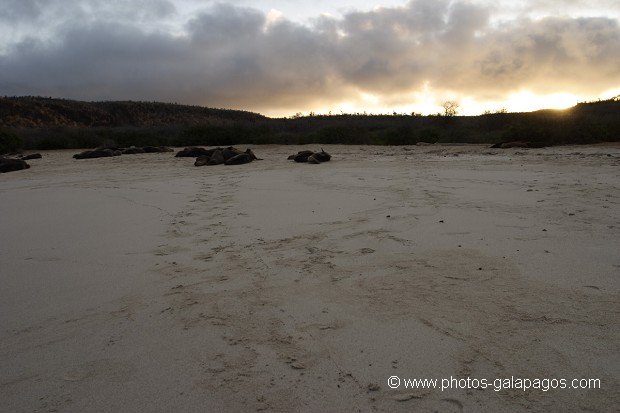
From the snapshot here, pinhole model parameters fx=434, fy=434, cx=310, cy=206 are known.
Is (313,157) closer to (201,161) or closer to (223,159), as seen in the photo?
(223,159)

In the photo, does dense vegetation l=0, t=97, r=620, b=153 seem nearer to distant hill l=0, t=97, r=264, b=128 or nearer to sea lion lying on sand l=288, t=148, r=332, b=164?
distant hill l=0, t=97, r=264, b=128

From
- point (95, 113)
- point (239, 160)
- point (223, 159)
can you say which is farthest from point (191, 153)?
point (95, 113)

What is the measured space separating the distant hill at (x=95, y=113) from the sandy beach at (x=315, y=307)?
4028cm

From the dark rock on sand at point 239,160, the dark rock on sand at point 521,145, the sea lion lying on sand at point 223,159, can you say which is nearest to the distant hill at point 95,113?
the sea lion lying on sand at point 223,159

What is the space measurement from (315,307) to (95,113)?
5358 cm

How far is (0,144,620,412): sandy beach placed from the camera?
1740mm

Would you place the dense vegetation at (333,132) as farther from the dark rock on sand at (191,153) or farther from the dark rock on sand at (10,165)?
the dark rock on sand at (10,165)

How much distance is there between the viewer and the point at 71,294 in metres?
2.73

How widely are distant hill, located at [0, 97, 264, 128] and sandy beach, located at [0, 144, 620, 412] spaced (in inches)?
1586

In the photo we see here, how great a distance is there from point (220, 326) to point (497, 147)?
1388 cm

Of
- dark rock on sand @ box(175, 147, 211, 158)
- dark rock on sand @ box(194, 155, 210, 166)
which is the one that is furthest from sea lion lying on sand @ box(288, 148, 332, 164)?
dark rock on sand @ box(175, 147, 211, 158)

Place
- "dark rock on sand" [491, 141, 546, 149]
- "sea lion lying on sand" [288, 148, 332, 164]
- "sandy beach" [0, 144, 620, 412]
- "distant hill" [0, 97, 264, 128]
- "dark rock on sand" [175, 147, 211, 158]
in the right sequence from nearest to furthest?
"sandy beach" [0, 144, 620, 412] → "sea lion lying on sand" [288, 148, 332, 164] → "dark rock on sand" [491, 141, 546, 149] → "dark rock on sand" [175, 147, 211, 158] → "distant hill" [0, 97, 264, 128]

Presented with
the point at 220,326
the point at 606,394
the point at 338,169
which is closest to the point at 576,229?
the point at 606,394

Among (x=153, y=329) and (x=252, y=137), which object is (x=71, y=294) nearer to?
(x=153, y=329)
